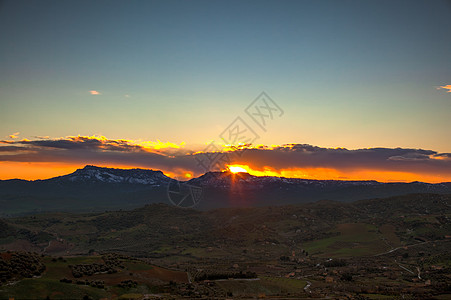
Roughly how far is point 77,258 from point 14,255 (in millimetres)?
10190

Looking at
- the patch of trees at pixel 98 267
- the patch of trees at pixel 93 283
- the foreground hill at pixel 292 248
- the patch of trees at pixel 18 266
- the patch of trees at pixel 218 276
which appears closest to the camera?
the patch of trees at pixel 18 266

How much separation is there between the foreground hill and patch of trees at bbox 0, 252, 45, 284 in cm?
549

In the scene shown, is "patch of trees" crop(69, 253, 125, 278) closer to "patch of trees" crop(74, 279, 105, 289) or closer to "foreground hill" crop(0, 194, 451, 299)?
"foreground hill" crop(0, 194, 451, 299)

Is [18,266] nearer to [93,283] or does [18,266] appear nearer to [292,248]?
[93,283]

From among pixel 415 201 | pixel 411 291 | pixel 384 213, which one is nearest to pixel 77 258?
pixel 411 291

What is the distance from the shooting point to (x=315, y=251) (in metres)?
119

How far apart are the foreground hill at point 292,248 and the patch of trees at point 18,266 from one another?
18.0 feet

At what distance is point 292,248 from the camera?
131m

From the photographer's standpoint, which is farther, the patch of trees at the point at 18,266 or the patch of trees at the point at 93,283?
the patch of trees at the point at 93,283

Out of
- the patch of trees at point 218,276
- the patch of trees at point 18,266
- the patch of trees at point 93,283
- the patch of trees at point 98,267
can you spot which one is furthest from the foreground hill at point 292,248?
the patch of trees at point 18,266

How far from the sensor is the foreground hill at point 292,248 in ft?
164

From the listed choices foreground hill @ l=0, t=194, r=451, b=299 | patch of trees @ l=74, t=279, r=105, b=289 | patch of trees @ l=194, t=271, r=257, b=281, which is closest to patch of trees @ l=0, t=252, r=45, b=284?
patch of trees @ l=74, t=279, r=105, b=289

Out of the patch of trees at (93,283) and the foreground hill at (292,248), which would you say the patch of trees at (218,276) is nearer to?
the foreground hill at (292,248)

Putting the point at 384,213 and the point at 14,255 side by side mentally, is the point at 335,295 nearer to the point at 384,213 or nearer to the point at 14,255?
the point at 14,255
